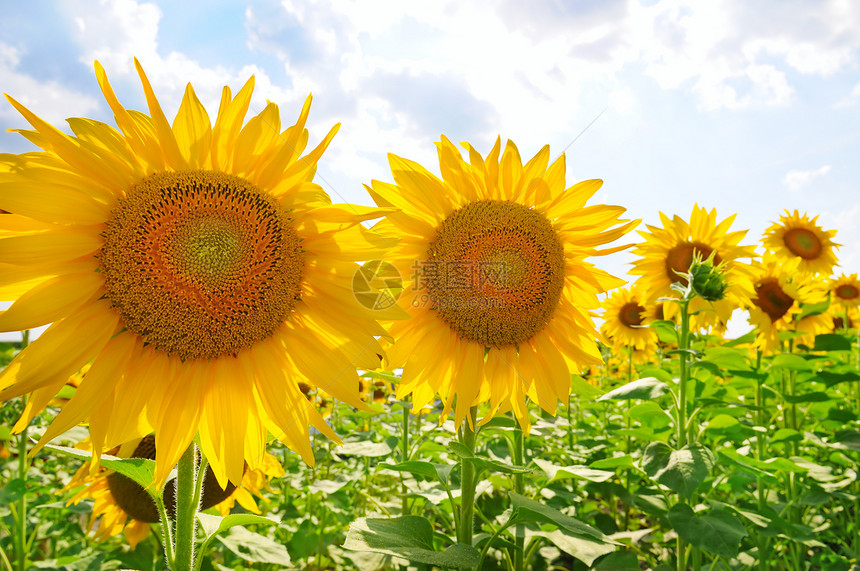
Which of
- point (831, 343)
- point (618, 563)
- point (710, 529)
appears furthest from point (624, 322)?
point (710, 529)

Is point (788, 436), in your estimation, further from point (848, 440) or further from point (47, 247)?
point (47, 247)

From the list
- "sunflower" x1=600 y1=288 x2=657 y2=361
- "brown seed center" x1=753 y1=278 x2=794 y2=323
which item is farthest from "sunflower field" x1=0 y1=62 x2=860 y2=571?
"sunflower" x1=600 y1=288 x2=657 y2=361

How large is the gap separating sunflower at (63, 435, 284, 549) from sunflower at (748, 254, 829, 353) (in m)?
4.39

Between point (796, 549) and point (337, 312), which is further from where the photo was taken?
point (796, 549)

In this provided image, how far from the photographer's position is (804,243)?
7.30m

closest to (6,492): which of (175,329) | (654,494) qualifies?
(175,329)

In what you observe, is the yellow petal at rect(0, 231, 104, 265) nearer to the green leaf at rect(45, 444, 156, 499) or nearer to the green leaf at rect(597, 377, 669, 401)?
the green leaf at rect(45, 444, 156, 499)

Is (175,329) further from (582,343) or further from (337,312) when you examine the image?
(582,343)

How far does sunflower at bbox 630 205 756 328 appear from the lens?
4426 mm

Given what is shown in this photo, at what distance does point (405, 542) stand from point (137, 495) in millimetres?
1321

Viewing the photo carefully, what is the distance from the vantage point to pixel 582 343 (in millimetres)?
2309

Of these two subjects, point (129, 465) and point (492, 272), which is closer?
point (129, 465)

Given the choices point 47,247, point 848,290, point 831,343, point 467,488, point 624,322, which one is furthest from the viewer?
point 848,290

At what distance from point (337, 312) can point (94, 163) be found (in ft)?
2.26
